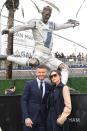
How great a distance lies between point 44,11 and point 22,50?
2440 cm

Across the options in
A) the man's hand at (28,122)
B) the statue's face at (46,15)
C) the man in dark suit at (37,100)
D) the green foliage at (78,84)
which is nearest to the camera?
the man's hand at (28,122)

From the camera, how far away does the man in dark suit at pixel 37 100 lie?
6680 mm

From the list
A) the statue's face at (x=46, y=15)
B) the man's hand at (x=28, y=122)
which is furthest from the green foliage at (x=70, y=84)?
the man's hand at (x=28, y=122)

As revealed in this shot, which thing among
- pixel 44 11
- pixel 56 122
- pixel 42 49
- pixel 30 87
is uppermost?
pixel 44 11

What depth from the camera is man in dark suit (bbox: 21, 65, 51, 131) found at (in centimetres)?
668

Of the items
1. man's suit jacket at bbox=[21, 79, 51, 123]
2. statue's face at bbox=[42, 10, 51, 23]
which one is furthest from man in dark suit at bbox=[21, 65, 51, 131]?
statue's face at bbox=[42, 10, 51, 23]

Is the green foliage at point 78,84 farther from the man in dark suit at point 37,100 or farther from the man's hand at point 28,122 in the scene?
the man's hand at point 28,122

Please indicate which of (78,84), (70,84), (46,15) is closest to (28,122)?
(46,15)

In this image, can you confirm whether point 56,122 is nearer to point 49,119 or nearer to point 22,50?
point 49,119

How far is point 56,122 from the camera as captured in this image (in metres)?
6.43

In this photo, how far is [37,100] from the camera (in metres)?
6.69

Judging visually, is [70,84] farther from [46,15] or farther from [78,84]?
[46,15]

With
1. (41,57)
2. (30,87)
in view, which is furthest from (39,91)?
(41,57)

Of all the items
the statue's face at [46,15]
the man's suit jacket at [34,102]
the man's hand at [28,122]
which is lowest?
the man's hand at [28,122]
